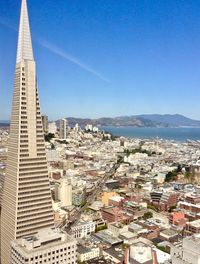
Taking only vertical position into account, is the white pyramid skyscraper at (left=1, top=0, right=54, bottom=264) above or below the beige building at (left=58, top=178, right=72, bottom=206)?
above

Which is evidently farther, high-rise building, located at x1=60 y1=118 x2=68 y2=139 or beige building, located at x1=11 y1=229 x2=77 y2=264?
high-rise building, located at x1=60 y1=118 x2=68 y2=139

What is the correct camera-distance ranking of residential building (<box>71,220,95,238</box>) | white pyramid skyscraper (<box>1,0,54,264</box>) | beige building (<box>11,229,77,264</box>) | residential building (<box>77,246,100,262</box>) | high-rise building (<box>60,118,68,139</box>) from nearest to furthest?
1. beige building (<box>11,229,77,264</box>)
2. white pyramid skyscraper (<box>1,0,54,264</box>)
3. residential building (<box>77,246,100,262</box>)
4. residential building (<box>71,220,95,238</box>)
5. high-rise building (<box>60,118,68,139</box>)

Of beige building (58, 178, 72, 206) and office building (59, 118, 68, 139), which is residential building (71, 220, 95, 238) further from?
office building (59, 118, 68, 139)

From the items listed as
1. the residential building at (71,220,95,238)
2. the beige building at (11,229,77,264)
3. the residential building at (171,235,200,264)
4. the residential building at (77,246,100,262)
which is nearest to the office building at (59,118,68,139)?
the residential building at (71,220,95,238)

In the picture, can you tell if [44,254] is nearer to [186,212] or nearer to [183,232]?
[183,232]

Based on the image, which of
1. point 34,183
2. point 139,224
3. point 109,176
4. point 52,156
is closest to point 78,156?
point 52,156
